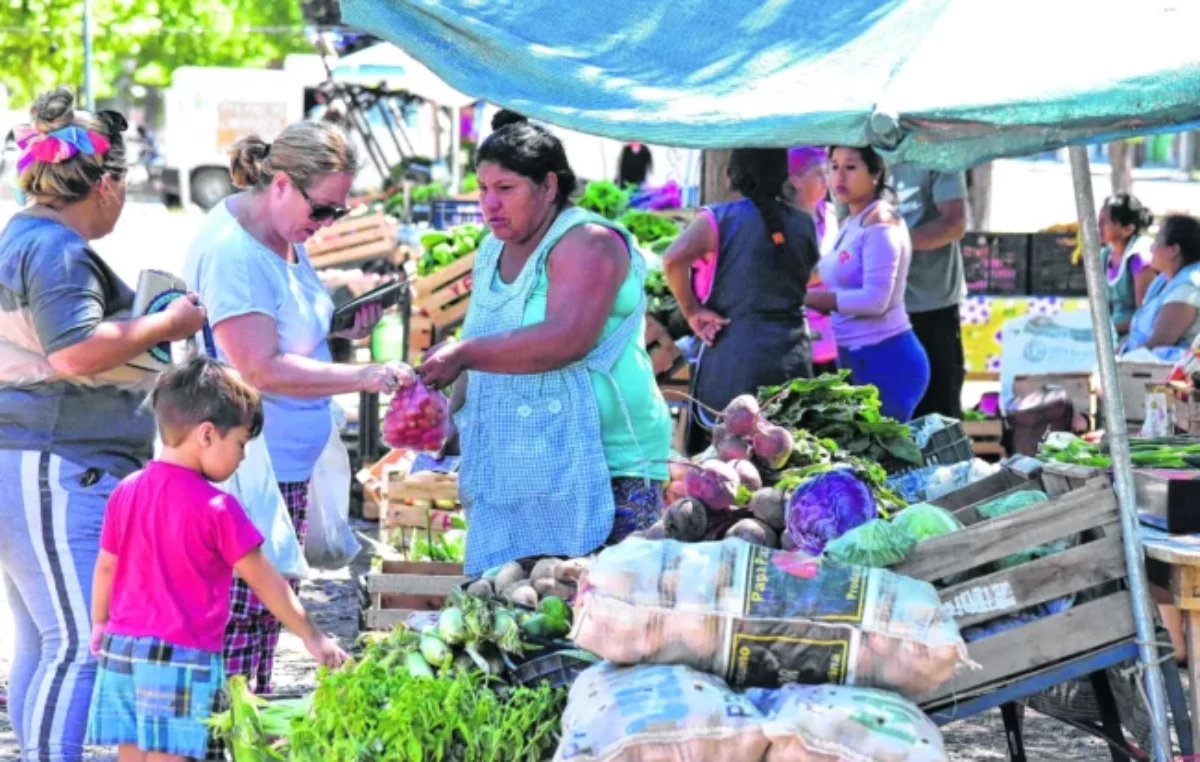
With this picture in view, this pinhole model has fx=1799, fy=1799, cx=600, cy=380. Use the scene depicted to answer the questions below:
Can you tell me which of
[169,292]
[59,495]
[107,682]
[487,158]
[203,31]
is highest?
[203,31]

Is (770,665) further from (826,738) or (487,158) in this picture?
(487,158)

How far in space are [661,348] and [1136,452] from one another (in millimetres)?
4090

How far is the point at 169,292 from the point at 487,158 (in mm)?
929

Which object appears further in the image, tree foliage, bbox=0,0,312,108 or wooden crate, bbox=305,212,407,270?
tree foliage, bbox=0,0,312,108

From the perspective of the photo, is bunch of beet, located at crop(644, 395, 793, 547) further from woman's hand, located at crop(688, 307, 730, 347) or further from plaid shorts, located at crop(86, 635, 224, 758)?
woman's hand, located at crop(688, 307, 730, 347)

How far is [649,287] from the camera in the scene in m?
8.84

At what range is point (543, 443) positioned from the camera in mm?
4848

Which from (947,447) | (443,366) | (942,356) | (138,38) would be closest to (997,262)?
(942,356)

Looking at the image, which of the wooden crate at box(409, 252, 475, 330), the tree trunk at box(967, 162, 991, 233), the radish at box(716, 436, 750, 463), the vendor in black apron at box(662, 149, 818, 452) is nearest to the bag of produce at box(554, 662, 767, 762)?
the radish at box(716, 436, 750, 463)

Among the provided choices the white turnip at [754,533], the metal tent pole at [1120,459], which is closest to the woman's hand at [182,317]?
the white turnip at [754,533]

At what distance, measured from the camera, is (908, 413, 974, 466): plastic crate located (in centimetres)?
590

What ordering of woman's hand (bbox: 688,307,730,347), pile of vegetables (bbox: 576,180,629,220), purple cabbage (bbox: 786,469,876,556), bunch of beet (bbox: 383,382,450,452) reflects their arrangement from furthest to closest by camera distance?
1. pile of vegetables (bbox: 576,180,629,220)
2. woman's hand (bbox: 688,307,730,347)
3. bunch of beet (bbox: 383,382,450,452)
4. purple cabbage (bbox: 786,469,876,556)

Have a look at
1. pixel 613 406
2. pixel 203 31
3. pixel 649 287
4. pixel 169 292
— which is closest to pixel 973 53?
pixel 613 406

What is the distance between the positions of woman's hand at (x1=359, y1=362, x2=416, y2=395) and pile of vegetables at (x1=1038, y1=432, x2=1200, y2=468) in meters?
1.72
